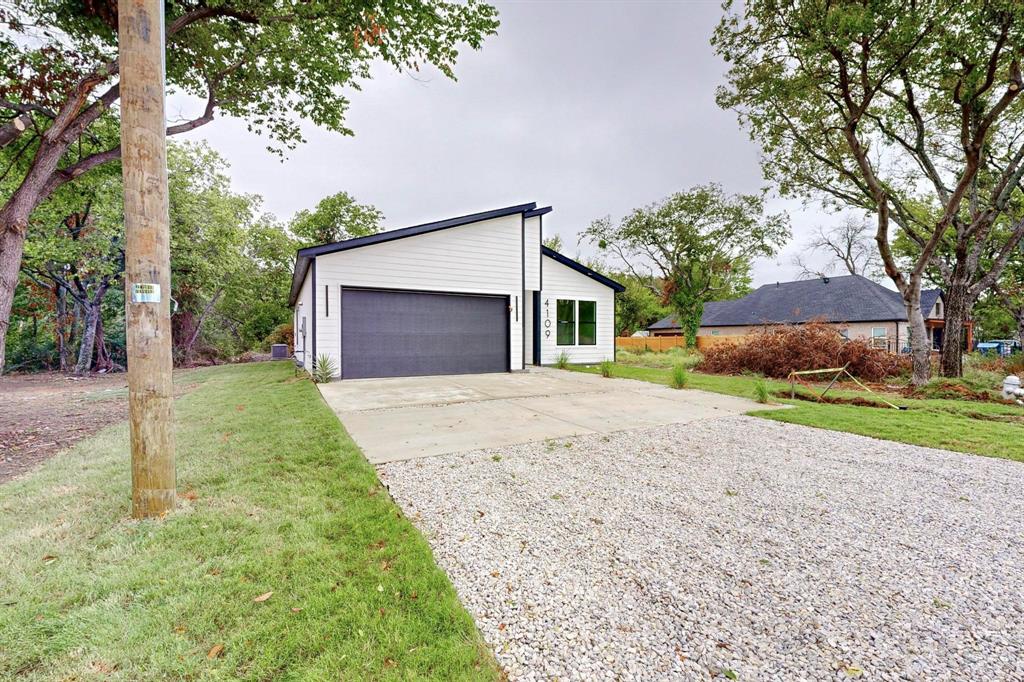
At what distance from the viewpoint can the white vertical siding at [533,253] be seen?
12026 millimetres

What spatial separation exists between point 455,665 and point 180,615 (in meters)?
1.26

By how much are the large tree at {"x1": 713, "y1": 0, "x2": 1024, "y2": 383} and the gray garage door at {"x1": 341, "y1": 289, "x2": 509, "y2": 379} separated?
27.3 feet

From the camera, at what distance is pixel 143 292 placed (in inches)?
103

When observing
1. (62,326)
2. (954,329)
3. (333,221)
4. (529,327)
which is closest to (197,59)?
(529,327)

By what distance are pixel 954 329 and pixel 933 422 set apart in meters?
6.89

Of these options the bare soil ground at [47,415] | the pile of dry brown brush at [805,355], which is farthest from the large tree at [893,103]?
the bare soil ground at [47,415]

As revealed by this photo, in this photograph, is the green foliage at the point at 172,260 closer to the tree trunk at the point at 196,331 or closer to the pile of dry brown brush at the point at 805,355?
the tree trunk at the point at 196,331

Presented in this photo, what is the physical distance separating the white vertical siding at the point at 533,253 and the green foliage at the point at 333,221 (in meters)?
17.8

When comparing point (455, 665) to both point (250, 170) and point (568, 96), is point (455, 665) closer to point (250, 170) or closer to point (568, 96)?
point (568, 96)

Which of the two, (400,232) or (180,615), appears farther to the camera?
(400,232)

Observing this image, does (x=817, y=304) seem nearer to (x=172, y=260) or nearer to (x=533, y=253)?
(x=533, y=253)

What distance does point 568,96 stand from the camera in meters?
11.9

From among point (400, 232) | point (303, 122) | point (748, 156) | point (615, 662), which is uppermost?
point (748, 156)

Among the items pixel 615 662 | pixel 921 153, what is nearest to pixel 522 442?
pixel 615 662
